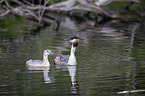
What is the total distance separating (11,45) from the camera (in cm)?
1989

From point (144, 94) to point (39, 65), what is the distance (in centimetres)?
544

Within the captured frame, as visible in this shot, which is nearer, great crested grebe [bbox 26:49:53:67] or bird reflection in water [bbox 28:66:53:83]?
bird reflection in water [bbox 28:66:53:83]

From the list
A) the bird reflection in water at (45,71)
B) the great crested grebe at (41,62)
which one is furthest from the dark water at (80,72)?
the great crested grebe at (41,62)

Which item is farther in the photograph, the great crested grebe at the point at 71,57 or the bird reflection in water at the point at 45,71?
the great crested grebe at the point at 71,57

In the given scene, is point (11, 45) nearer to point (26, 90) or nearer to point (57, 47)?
point (57, 47)

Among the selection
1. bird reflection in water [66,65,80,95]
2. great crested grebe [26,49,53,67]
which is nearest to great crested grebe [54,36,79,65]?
bird reflection in water [66,65,80,95]

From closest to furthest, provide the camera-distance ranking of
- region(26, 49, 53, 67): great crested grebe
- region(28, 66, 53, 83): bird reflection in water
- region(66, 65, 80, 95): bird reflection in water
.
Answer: region(66, 65, 80, 95): bird reflection in water, region(28, 66, 53, 83): bird reflection in water, region(26, 49, 53, 67): great crested grebe

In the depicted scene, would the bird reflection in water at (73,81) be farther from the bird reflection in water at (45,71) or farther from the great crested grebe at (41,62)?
the great crested grebe at (41,62)

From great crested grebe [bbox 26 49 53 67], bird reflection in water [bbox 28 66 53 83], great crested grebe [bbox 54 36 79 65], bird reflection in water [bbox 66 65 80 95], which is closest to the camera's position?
bird reflection in water [bbox 66 65 80 95]

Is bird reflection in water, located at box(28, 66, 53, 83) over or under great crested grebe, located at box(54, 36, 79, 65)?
under

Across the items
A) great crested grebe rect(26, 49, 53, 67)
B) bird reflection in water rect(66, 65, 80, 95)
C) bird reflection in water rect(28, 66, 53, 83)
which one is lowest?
bird reflection in water rect(66, 65, 80, 95)

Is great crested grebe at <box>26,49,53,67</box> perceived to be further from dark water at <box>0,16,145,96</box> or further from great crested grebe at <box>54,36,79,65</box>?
great crested grebe at <box>54,36,79,65</box>

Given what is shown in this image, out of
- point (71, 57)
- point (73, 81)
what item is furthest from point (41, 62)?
point (73, 81)

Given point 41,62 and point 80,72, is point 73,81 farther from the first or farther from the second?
point 41,62
